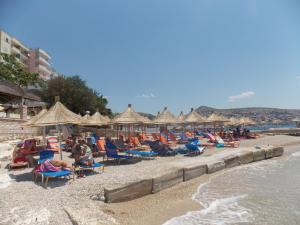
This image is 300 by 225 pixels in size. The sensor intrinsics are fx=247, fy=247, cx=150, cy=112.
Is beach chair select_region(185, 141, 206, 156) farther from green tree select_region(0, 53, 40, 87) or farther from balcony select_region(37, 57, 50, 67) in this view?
balcony select_region(37, 57, 50, 67)

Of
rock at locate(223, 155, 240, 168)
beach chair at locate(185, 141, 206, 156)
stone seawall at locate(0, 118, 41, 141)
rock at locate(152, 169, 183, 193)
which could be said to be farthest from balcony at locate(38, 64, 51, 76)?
rock at locate(152, 169, 183, 193)

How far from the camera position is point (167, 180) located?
26.6ft

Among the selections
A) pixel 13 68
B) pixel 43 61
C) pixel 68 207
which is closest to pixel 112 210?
pixel 68 207

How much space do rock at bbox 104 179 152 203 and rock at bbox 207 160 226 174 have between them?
12.7ft

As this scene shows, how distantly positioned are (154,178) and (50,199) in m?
3.00

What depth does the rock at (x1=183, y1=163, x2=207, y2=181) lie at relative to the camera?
9031mm

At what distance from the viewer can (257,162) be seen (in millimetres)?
14086

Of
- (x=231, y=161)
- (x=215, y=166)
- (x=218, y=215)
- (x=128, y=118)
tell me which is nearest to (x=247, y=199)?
(x=218, y=215)

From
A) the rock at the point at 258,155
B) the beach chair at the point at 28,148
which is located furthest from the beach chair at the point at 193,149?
the beach chair at the point at 28,148

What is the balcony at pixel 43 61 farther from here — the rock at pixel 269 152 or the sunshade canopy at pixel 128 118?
the rock at pixel 269 152

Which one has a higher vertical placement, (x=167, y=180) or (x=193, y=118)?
(x=193, y=118)

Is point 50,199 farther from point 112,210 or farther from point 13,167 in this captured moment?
point 13,167

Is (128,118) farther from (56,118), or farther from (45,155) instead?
(45,155)

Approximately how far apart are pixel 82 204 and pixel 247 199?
477cm
